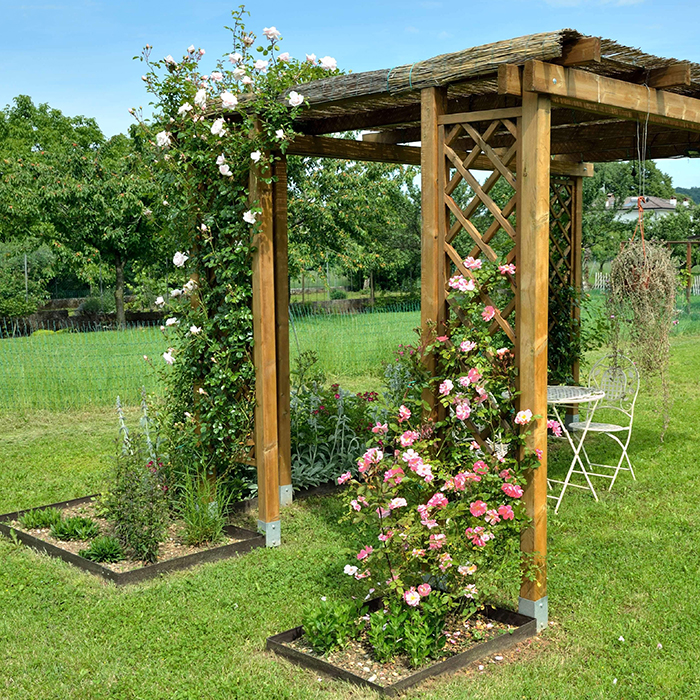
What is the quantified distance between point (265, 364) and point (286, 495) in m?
1.23

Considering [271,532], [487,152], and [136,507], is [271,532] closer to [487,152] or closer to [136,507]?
[136,507]

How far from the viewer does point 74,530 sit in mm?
4867

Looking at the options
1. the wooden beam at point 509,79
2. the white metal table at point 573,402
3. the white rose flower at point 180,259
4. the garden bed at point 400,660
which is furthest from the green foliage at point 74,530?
the wooden beam at point 509,79

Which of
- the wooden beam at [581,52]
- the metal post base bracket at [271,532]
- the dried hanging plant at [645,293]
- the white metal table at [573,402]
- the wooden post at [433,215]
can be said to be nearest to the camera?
the wooden beam at [581,52]

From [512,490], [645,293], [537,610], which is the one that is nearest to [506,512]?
[512,490]

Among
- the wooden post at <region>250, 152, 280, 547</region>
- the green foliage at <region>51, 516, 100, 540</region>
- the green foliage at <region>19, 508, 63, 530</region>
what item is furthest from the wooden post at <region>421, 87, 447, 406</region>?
the green foliage at <region>19, 508, 63, 530</region>

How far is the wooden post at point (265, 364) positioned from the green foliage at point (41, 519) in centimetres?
139

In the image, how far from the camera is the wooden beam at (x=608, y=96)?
332cm

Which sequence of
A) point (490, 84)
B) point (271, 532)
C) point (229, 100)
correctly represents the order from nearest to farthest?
point (490, 84)
point (229, 100)
point (271, 532)

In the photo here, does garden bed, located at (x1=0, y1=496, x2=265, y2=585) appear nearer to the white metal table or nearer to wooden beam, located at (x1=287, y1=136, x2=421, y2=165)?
the white metal table

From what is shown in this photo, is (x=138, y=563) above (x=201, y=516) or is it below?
below

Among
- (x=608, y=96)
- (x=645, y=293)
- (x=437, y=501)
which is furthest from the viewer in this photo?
(x=645, y=293)

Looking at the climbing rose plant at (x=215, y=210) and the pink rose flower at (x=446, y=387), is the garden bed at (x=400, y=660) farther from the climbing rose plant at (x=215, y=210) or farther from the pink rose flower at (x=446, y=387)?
the climbing rose plant at (x=215, y=210)

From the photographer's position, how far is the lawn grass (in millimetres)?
3135
